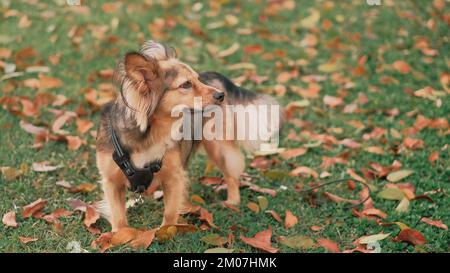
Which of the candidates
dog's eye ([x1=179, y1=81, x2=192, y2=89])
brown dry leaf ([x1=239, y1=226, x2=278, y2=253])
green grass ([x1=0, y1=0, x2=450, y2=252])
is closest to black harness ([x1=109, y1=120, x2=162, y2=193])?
green grass ([x1=0, y1=0, x2=450, y2=252])

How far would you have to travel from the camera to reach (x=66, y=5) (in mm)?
7762

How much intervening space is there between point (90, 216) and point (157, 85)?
1.06 metres

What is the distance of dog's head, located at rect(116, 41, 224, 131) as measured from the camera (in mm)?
3180

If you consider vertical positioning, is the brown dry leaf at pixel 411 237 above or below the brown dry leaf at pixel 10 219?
below

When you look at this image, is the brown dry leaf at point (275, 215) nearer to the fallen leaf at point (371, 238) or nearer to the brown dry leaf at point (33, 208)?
the fallen leaf at point (371, 238)

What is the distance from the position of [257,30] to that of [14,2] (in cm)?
331

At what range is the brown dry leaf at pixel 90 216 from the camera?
12.3 feet

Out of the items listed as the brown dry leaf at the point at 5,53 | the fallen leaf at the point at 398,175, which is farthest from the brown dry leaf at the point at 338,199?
the brown dry leaf at the point at 5,53

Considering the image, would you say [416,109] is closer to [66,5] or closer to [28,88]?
[28,88]

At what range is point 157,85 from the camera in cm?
333

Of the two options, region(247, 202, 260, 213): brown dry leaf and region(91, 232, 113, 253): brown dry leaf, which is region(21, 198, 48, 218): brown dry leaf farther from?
region(247, 202, 260, 213): brown dry leaf

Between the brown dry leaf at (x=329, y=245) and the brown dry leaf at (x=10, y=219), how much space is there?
1936mm

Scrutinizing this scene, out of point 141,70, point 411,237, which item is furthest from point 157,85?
point 411,237

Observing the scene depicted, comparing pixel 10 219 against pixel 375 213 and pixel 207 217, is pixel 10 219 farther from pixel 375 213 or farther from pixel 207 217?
pixel 375 213
